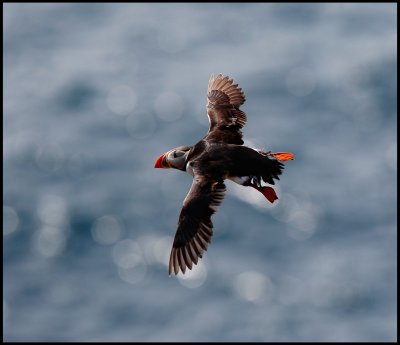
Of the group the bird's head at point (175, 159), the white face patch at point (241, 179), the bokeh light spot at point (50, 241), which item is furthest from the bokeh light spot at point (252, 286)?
the white face patch at point (241, 179)

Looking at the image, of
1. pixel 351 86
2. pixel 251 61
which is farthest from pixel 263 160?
pixel 351 86

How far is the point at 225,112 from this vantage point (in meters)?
13.5

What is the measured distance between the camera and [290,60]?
2361 inches

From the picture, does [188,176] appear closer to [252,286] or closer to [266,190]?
[252,286]

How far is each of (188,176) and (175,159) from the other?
4095 cm

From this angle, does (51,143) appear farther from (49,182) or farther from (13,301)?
(13,301)

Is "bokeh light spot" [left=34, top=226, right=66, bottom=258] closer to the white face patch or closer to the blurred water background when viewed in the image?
the blurred water background

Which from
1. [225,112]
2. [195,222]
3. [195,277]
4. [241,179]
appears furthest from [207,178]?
[195,277]

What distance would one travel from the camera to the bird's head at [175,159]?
1232cm

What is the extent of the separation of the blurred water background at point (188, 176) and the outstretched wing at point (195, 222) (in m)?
39.1

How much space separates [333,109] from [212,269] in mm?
13885

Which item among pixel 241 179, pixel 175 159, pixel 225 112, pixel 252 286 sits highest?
pixel 252 286

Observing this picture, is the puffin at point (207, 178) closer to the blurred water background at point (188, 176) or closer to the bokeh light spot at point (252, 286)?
the blurred water background at point (188, 176)

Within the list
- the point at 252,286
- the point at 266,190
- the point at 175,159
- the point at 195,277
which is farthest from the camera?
the point at 252,286
